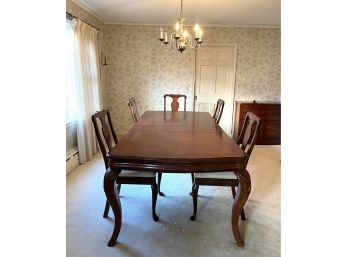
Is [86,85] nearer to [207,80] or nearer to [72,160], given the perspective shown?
[72,160]

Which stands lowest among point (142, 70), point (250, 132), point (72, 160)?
point (72, 160)

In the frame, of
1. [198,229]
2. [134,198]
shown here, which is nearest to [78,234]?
[134,198]

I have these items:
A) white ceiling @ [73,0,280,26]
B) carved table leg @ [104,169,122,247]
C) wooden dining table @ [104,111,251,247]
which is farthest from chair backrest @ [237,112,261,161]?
white ceiling @ [73,0,280,26]

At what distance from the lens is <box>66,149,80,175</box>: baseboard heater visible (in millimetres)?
3172

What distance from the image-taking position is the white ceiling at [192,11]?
331cm

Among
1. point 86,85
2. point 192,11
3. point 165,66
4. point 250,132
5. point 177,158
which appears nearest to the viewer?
point 177,158

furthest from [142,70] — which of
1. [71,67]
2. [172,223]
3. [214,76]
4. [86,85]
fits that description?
[172,223]

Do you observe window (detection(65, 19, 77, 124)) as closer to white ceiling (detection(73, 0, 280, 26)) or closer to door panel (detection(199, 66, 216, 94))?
white ceiling (detection(73, 0, 280, 26))

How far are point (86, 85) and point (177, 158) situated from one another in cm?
250

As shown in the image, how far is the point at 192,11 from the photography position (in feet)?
12.3
